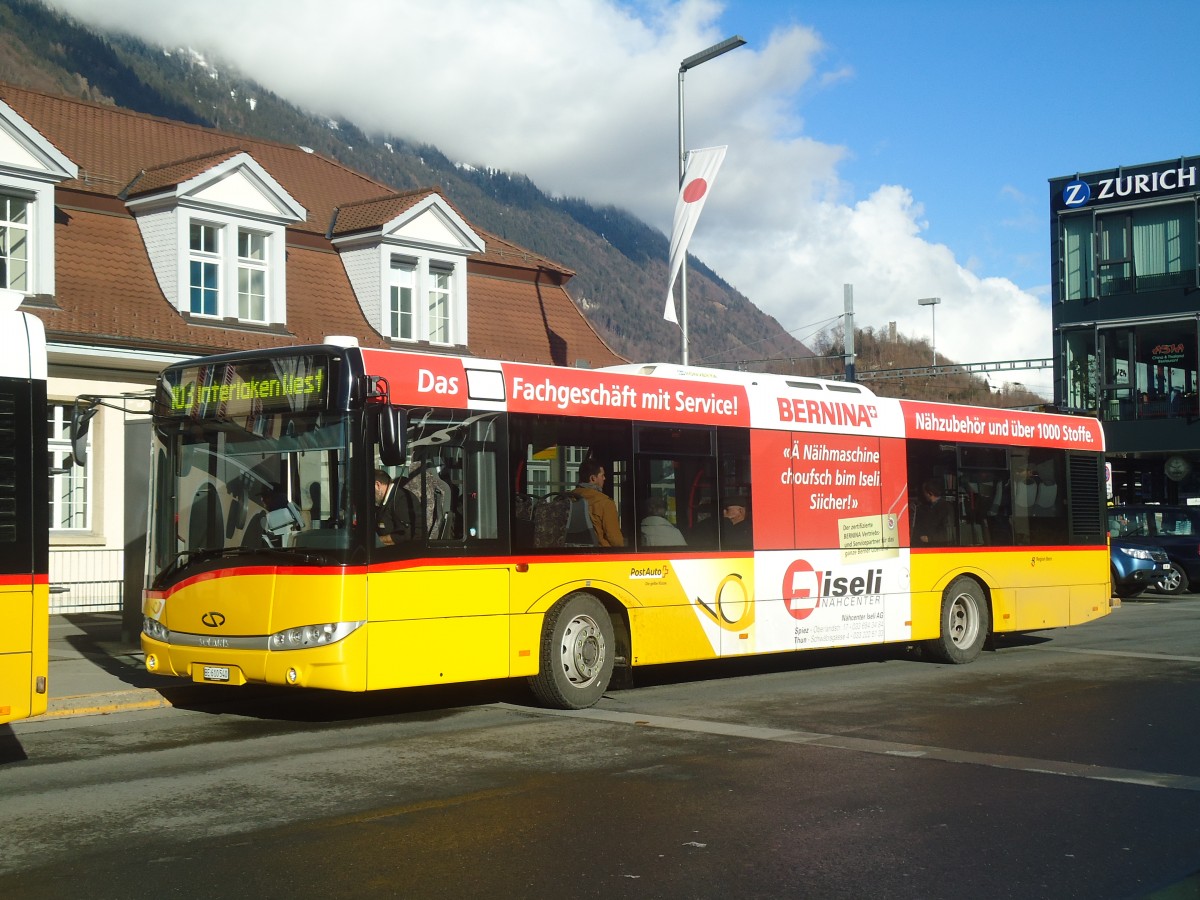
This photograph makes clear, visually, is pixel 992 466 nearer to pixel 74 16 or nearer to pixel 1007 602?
pixel 1007 602

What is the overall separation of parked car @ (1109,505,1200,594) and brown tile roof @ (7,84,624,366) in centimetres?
1191

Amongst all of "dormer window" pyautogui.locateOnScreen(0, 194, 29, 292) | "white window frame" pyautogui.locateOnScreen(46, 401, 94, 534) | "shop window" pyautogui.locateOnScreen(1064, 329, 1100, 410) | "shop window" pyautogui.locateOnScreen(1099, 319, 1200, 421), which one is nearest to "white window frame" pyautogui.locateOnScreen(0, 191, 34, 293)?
"dormer window" pyautogui.locateOnScreen(0, 194, 29, 292)

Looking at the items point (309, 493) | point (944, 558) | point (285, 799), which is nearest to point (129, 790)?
point (285, 799)

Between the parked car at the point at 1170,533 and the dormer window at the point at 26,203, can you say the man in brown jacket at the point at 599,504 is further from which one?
the parked car at the point at 1170,533

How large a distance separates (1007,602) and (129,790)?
1135 cm

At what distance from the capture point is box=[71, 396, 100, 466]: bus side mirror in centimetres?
925

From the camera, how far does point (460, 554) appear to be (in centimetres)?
1093

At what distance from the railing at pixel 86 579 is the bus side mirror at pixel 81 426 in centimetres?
1117

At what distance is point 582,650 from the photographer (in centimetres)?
1180

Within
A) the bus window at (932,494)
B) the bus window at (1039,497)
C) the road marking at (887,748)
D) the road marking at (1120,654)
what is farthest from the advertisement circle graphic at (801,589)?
the road marking at (1120,654)

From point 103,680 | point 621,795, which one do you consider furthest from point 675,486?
point 103,680

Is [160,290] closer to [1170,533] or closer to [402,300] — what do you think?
[402,300]

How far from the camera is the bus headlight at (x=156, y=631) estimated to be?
10930 millimetres

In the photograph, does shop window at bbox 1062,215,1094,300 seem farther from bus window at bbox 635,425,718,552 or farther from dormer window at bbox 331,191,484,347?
bus window at bbox 635,425,718,552
